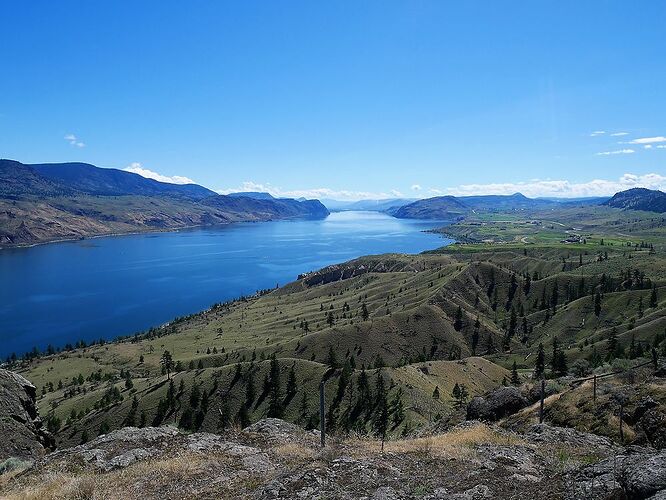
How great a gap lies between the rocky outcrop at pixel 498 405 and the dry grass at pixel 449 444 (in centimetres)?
1164

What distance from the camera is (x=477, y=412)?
37875 millimetres

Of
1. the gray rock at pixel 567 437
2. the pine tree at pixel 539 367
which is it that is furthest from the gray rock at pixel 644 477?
the pine tree at pixel 539 367

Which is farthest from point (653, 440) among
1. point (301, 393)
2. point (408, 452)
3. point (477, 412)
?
point (301, 393)

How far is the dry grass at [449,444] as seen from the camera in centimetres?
1920

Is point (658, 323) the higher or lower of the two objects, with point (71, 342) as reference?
higher

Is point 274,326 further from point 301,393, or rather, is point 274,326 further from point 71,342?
point 301,393

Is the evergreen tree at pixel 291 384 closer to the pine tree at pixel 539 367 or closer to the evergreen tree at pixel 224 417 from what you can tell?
the evergreen tree at pixel 224 417

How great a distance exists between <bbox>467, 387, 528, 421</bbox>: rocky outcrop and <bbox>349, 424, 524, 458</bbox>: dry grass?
38.2 ft

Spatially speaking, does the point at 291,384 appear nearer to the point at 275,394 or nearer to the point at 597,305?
the point at 275,394

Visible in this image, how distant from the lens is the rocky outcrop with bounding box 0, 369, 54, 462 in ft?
82.4

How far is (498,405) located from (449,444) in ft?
58.8

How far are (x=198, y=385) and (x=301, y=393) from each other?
2344 centimetres

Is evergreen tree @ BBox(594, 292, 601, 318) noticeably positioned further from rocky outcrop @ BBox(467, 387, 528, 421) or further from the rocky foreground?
the rocky foreground

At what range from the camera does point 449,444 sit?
2178 cm
